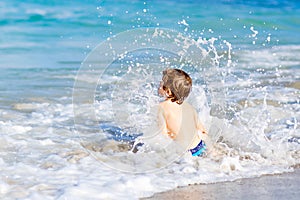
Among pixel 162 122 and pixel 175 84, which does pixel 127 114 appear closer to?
pixel 162 122

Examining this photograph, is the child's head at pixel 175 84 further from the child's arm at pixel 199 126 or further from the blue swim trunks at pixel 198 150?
the blue swim trunks at pixel 198 150

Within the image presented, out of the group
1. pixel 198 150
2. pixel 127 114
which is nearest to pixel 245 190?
pixel 198 150

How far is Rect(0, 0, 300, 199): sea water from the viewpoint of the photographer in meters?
4.02

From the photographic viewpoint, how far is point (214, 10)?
16906 mm

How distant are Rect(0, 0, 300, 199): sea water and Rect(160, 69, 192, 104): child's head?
0.34 metres

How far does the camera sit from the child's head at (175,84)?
4422 mm

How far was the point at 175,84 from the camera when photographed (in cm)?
442

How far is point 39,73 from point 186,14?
795 centimetres

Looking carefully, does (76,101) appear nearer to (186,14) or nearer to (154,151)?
(154,151)

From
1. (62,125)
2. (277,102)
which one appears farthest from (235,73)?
(62,125)

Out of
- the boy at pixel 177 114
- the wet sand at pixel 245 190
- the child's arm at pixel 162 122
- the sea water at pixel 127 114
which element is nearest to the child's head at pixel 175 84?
the boy at pixel 177 114

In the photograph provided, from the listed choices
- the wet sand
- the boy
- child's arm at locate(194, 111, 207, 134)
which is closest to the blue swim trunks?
the boy

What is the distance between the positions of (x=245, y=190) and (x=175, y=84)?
0.99m

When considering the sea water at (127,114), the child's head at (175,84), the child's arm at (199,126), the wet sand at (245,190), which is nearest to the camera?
the wet sand at (245,190)
